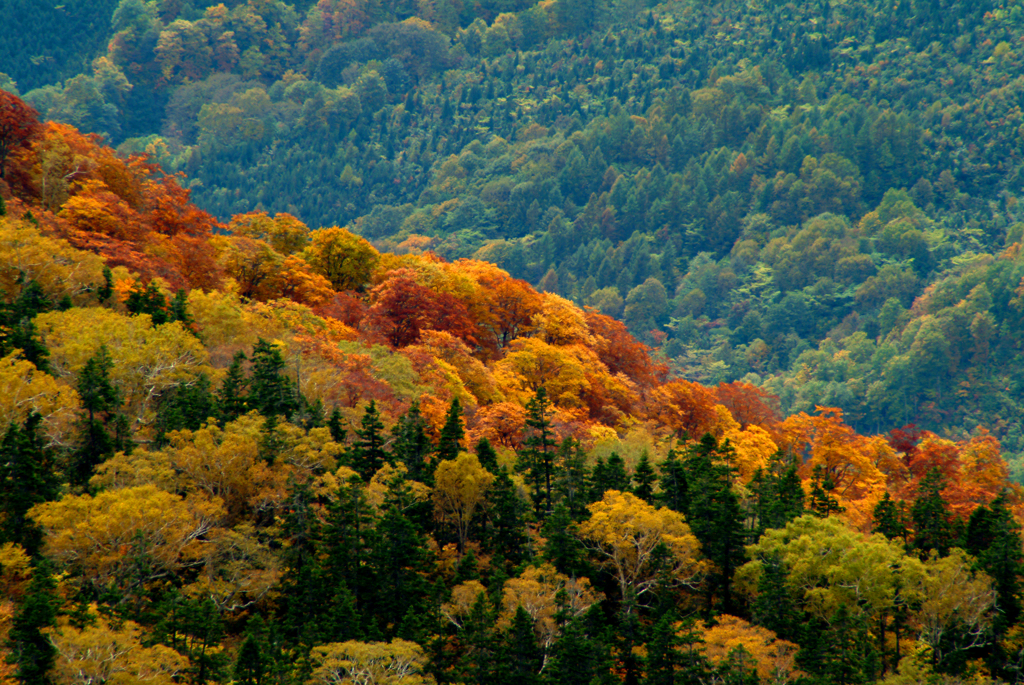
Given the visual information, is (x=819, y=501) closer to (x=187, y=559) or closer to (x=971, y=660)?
(x=971, y=660)

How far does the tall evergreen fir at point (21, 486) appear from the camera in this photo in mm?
52406

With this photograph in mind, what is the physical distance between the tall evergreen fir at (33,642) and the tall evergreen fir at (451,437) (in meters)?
26.3

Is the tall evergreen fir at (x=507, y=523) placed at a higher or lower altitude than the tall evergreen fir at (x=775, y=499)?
lower

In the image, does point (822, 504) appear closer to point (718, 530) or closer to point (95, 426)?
Result: point (718, 530)

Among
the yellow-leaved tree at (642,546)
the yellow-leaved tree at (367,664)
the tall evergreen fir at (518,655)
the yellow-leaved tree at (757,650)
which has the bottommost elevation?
the yellow-leaved tree at (367,664)

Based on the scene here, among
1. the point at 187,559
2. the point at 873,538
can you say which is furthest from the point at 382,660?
the point at 873,538

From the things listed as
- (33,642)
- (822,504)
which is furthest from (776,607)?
(33,642)

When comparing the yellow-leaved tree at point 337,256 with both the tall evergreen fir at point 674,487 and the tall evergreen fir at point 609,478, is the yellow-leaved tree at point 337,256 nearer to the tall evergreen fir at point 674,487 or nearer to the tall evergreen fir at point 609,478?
the tall evergreen fir at point 609,478

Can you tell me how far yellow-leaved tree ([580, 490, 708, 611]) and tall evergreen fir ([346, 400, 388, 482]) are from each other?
492 inches

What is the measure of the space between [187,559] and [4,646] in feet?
35.4

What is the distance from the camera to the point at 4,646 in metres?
45.9

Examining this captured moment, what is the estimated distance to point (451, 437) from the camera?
67.6 m

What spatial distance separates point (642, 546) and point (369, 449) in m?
16.7

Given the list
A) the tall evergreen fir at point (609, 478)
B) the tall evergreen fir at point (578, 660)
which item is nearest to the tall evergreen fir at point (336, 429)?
the tall evergreen fir at point (609, 478)
